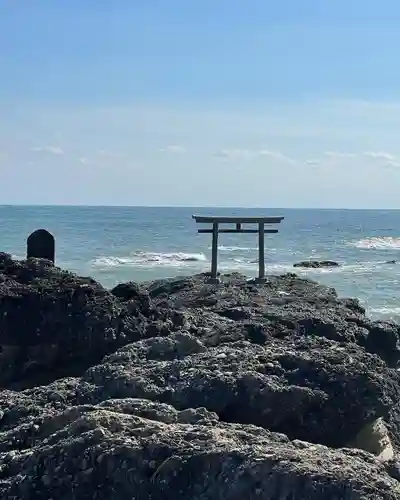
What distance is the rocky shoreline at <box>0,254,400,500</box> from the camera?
3670 mm

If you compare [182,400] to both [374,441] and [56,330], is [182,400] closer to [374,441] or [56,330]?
[374,441]

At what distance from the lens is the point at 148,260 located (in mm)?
41688

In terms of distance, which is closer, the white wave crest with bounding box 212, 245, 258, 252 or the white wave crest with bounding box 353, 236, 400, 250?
the white wave crest with bounding box 212, 245, 258, 252

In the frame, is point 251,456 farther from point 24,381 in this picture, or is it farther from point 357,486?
point 24,381

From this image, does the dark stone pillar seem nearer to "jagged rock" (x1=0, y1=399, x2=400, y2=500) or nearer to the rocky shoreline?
the rocky shoreline

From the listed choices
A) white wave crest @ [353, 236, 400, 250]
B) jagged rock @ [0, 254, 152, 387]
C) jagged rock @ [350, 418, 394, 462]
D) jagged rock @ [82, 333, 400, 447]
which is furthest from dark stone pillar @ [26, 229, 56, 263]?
white wave crest @ [353, 236, 400, 250]

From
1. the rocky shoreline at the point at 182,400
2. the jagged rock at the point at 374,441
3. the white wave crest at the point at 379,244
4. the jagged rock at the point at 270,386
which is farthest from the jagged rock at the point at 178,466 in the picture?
the white wave crest at the point at 379,244

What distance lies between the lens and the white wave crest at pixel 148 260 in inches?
1487

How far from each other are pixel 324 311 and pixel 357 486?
6616 millimetres

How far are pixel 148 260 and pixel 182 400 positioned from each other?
36678 millimetres

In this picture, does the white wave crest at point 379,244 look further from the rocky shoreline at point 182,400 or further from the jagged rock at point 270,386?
the jagged rock at point 270,386

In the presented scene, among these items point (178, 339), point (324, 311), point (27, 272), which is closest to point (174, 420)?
point (178, 339)

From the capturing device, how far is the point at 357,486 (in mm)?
3410

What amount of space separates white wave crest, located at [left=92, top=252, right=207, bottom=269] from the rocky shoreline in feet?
92.8
